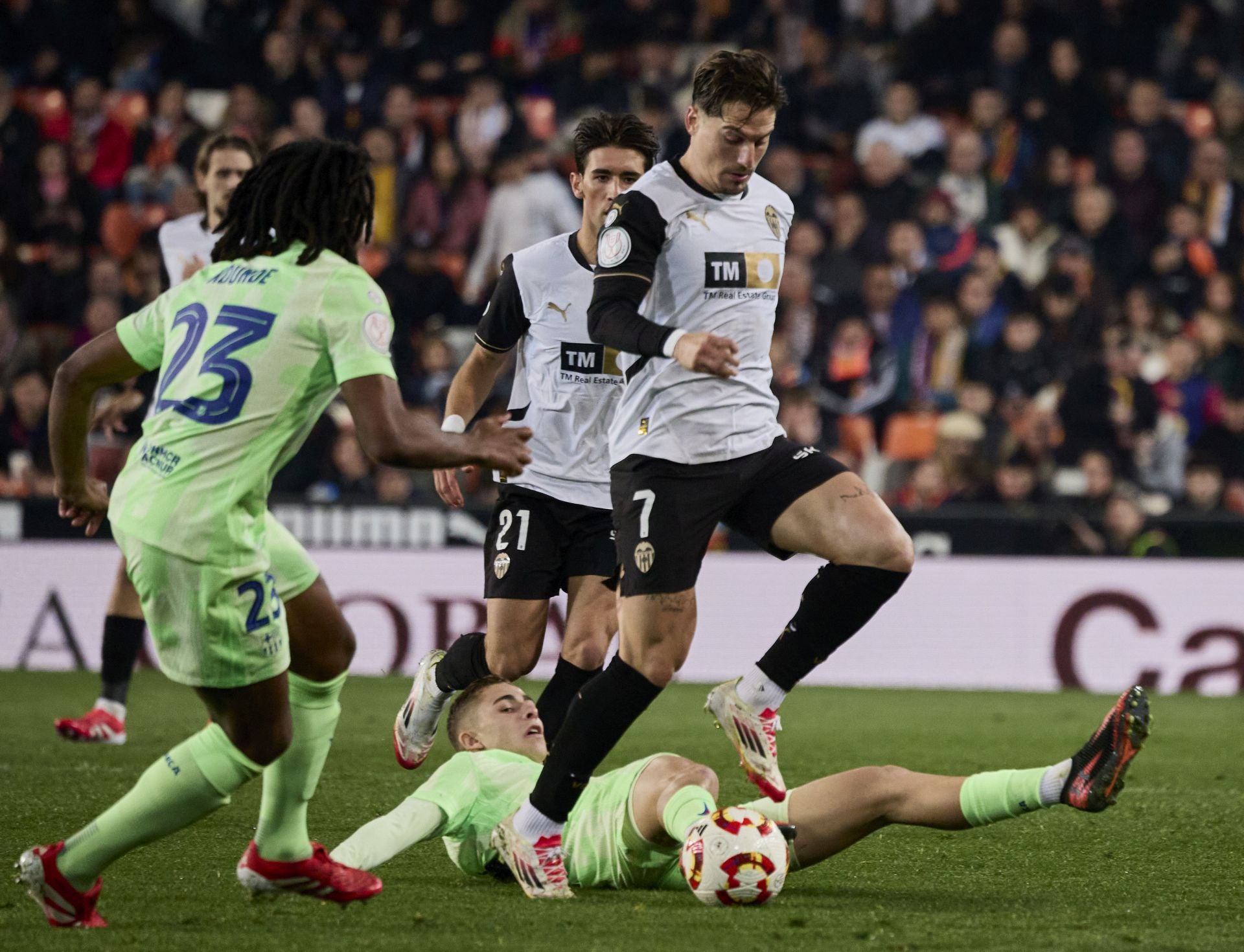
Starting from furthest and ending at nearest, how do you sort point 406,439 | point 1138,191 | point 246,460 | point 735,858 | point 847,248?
point 1138,191
point 847,248
point 735,858
point 246,460
point 406,439

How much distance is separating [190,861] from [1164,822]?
10.9 feet

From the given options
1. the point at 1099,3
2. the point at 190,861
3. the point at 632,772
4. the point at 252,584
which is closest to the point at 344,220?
the point at 252,584

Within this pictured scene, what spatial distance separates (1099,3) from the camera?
50.9 feet

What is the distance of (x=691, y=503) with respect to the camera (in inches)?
188

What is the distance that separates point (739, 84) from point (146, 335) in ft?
5.84

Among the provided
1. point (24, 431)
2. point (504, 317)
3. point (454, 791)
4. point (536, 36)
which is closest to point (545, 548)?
point (504, 317)

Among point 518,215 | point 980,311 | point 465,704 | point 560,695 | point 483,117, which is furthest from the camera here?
point 483,117

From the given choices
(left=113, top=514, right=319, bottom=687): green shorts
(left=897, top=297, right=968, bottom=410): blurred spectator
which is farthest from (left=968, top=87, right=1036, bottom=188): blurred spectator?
(left=113, top=514, right=319, bottom=687): green shorts

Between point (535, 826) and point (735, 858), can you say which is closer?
point (735, 858)

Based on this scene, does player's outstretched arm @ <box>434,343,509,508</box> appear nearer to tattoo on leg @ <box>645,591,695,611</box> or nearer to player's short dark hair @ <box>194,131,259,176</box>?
player's short dark hair @ <box>194,131,259,176</box>

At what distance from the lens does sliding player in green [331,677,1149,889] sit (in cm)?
442

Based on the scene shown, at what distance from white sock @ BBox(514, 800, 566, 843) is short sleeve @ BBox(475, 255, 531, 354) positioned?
2.12m

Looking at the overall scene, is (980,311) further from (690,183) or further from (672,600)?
(672,600)

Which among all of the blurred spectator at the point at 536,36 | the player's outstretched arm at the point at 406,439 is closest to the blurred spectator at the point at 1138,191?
the blurred spectator at the point at 536,36
